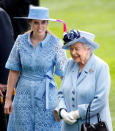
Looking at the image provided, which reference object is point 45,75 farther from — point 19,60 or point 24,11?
point 24,11

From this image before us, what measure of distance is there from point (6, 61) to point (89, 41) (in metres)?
2.13

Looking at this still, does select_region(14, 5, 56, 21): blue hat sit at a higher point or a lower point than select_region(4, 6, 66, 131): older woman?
higher

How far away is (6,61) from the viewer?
28.7ft

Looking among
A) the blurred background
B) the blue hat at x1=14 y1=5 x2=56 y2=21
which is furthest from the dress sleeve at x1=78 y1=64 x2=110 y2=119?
the blurred background

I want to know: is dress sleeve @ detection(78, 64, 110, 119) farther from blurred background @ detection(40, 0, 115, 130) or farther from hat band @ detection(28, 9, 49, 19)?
blurred background @ detection(40, 0, 115, 130)

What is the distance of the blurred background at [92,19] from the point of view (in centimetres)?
1725

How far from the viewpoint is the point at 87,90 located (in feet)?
22.3

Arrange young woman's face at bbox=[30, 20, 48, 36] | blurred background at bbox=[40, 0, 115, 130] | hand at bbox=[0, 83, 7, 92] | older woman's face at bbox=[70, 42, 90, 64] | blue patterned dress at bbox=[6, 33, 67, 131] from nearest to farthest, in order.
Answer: older woman's face at bbox=[70, 42, 90, 64] < young woman's face at bbox=[30, 20, 48, 36] < blue patterned dress at bbox=[6, 33, 67, 131] < hand at bbox=[0, 83, 7, 92] < blurred background at bbox=[40, 0, 115, 130]

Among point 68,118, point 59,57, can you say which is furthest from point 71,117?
point 59,57

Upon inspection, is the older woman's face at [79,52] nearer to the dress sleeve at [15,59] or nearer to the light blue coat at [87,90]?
the light blue coat at [87,90]

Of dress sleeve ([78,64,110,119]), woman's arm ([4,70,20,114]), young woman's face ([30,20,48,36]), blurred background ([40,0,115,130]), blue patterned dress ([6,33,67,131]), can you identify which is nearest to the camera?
dress sleeve ([78,64,110,119])

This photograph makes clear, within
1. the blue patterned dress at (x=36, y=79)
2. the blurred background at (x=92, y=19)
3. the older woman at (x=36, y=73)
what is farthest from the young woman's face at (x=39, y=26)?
the blurred background at (x=92, y=19)

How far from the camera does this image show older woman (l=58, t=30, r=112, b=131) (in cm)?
678

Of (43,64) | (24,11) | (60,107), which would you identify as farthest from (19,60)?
(24,11)
